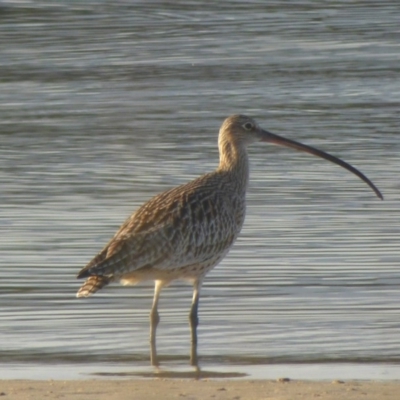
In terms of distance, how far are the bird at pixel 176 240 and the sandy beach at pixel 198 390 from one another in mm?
1096

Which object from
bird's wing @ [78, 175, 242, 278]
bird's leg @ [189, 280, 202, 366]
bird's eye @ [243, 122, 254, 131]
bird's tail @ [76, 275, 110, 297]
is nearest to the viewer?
bird's leg @ [189, 280, 202, 366]

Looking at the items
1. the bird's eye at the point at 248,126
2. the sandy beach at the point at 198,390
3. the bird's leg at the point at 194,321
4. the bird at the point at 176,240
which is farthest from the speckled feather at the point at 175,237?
the sandy beach at the point at 198,390

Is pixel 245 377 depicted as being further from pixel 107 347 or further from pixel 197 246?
pixel 197 246

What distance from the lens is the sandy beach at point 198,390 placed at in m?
7.73

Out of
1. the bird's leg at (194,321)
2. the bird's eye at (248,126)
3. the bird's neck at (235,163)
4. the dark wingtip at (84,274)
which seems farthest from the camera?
the bird's eye at (248,126)

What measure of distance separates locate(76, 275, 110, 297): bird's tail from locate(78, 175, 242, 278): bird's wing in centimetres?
5

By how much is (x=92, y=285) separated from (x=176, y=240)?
82 centimetres

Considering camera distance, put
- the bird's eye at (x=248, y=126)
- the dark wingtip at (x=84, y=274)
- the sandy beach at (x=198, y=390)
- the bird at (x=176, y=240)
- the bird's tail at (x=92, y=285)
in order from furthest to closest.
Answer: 1. the bird's eye at (x=248, y=126)
2. the bird at (x=176, y=240)
3. the bird's tail at (x=92, y=285)
4. the dark wingtip at (x=84, y=274)
5. the sandy beach at (x=198, y=390)

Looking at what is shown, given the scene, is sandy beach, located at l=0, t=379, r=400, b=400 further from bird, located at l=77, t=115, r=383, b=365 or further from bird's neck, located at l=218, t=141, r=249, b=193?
bird's neck, located at l=218, t=141, r=249, b=193

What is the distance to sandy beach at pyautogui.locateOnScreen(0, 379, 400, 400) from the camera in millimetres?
7730

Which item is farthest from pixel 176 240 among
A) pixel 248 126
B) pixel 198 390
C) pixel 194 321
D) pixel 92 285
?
pixel 198 390

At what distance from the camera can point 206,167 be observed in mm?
14359

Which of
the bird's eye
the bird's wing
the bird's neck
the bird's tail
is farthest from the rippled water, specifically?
the bird's eye

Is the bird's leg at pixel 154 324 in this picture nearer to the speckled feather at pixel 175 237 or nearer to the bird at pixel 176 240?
the bird at pixel 176 240
